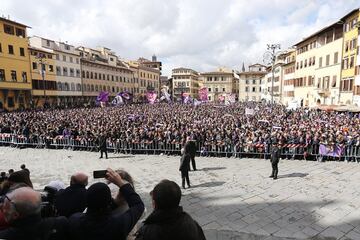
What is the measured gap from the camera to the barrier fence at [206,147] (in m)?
12.4

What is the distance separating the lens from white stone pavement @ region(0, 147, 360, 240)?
6121 millimetres

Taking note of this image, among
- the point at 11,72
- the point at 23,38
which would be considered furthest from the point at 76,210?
the point at 23,38

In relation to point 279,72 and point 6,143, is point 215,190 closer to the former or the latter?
point 6,143

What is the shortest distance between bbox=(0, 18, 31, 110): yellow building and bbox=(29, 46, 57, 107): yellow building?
4.63 ft

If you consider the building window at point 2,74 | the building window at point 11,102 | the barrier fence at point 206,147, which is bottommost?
the barrier fence at point 206,147

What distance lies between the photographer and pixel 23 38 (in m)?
42.2

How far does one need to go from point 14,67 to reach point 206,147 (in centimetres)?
3788

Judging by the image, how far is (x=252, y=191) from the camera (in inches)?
333

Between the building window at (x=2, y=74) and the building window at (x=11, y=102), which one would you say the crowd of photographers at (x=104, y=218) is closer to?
the building window at (x=2, y=74)

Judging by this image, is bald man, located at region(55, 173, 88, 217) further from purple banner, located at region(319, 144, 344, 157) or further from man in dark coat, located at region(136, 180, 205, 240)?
purple banner, located at region(319, 144, 344, 157)

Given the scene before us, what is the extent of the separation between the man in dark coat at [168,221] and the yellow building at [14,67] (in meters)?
43.4

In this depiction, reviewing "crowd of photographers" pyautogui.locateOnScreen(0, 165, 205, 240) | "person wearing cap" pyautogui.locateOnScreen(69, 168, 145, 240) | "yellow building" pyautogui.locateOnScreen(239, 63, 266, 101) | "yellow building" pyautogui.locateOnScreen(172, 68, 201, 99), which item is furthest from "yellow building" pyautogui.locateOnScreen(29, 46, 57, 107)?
"yellow building" pyautogui.locateOnScreen(172, 68, 201, 99)

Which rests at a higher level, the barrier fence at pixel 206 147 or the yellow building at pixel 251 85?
the yellow building at pixel 251 85

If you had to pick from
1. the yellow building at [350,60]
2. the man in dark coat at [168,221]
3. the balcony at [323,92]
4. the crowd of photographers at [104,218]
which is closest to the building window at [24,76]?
the balcony at [323,92]
